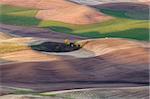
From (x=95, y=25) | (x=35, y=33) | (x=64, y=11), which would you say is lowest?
(x=95, y=25)

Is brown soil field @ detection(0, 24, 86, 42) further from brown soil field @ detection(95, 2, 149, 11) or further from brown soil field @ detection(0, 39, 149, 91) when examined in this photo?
brown soil field @ detection(95, 2, 149, 11)

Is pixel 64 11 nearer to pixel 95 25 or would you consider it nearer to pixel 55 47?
pixel 95 25

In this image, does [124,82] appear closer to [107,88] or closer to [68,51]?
[107,88]

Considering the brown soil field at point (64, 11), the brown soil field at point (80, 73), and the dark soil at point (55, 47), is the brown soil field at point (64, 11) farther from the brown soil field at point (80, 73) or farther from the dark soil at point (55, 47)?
the brown soil field at point (80, 73)

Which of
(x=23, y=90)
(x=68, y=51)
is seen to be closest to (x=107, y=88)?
(x=23, y=90)

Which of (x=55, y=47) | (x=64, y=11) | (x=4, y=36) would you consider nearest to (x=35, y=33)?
(x=4, y=36)
